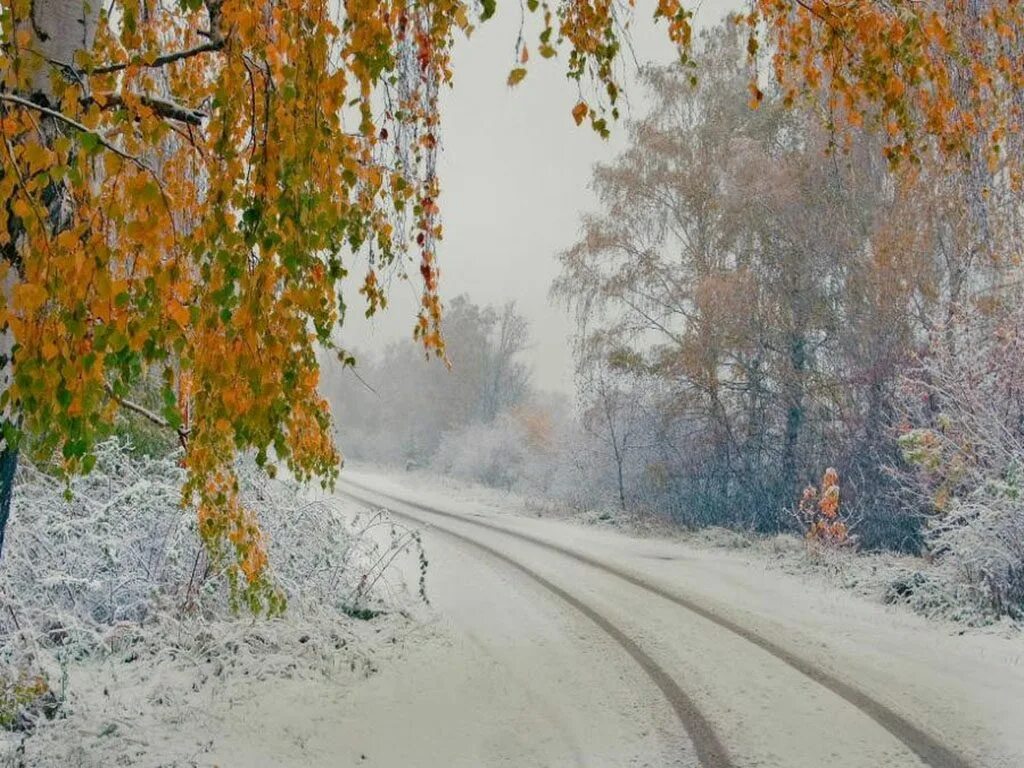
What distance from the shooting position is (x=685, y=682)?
565 cm

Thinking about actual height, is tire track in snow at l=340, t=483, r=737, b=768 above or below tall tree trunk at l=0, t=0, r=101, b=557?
below

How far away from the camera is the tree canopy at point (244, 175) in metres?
2.13

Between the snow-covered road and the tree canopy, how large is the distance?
2.09m

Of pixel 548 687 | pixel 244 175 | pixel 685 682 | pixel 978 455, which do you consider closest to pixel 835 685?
pixel 685 682

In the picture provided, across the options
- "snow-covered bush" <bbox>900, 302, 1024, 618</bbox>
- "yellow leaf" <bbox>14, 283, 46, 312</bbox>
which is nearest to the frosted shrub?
"snow-covered bush" <bbox>900, 302, 1024, 618</bbox>

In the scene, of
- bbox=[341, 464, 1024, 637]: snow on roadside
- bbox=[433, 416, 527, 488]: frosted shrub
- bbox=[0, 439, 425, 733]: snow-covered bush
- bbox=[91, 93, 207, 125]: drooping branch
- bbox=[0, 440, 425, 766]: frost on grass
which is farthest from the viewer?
bbox=[433, 416, 527, 488]: frosted shrub

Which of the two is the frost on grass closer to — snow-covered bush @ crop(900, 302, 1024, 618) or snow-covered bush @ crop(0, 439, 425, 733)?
snow-covered bush @ crop(0, 439, 425, 733)

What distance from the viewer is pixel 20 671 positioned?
15.5ft

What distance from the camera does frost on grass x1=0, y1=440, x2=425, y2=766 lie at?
15.4 feet

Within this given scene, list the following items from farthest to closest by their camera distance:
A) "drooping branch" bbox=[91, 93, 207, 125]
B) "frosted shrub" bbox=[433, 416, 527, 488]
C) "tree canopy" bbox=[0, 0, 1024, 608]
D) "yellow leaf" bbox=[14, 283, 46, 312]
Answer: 1. "frosted shrub" bbox=[433, 416, 527, 488]
2. "drooping branch" bbox=[91, 93, 207, 125]
3. "tree canopy" bbox=[0, 0, 1024, 608]
4. "yellow leaf" bbox=[14, 283, 46, 312]

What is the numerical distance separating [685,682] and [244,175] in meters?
4.79

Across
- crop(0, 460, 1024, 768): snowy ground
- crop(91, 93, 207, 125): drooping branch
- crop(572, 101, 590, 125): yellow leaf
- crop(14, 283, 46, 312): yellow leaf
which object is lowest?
crop(0, 460, 1024, 768): snowy ground

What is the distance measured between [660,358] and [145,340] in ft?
50.1

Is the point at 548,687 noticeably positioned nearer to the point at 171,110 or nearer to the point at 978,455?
the point at 171,110
